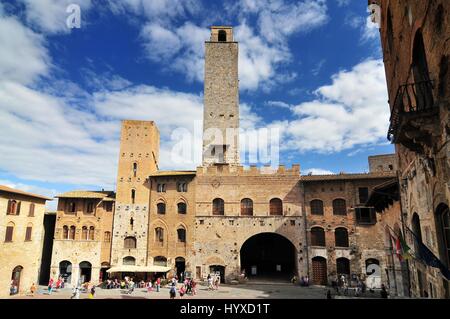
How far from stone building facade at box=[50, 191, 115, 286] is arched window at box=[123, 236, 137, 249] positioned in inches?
71.8

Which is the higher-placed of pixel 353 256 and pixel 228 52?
pixel 228 52

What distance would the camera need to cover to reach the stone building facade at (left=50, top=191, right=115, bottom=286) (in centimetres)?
3020

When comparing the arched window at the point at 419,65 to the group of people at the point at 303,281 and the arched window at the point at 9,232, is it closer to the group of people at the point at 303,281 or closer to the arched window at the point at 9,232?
the group of people at the point at 303,281

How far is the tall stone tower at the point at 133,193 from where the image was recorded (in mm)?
30250

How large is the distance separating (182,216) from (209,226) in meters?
3.04

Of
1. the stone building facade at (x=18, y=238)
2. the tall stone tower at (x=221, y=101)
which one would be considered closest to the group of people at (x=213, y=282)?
the tall stone tower at (x=221, y=101)

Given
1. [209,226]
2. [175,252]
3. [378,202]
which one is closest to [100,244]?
[175,252]

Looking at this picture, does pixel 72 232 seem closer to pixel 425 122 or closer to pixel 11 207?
pixel 11 207

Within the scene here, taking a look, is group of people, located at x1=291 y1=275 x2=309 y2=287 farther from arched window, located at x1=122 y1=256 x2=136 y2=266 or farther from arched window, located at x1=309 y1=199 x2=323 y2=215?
arched window, located at x1=122 y1=256 x2=136 y2=266

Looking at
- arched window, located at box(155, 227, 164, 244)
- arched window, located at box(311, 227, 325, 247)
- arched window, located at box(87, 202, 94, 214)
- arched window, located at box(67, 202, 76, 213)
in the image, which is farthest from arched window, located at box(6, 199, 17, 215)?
arched window, located at box(311, 227, 325, 247)

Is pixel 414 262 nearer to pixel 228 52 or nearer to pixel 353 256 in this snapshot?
pixel 353 256

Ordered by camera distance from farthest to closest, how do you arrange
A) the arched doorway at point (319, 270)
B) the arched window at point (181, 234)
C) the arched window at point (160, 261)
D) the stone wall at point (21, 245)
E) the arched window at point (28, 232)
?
1. the arched window at point (181, 234)
2. the arched window at point (160, 261)
3. the arched doorway at point (319, 270)
4. the arched window at point (28, 232)
5. the stone wall at point (21, 245)

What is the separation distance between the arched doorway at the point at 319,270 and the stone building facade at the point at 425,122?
652 inches
